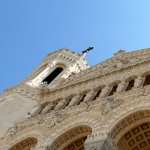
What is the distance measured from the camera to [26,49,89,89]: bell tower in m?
35.9

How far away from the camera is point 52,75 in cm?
3834

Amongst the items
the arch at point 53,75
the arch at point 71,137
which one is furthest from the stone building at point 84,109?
the arch at point 53,75

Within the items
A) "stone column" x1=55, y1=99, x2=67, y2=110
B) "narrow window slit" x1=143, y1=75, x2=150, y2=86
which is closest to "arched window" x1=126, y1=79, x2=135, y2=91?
"narrow window slit" x1=143, y1=75, x2=150, y2=86

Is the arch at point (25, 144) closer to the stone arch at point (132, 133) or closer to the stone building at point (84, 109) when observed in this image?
the stone building at point (84, 109)

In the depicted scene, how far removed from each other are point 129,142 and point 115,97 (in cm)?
281

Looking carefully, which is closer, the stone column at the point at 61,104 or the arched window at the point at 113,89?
the arched window at the point at 113,89

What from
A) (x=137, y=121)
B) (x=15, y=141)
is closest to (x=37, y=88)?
(x=15, y=141)

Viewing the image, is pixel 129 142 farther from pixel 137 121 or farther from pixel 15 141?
pixel 15 141

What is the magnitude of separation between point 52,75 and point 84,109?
12.0m

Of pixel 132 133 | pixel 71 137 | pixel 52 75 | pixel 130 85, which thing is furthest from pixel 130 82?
pixel 52 75

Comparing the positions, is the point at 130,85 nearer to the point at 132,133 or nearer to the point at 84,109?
the point at 84,109

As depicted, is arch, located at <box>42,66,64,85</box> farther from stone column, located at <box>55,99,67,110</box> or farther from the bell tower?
stone column, located at <box>55,99,67,110</box>

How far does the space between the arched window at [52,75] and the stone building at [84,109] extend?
94 mm

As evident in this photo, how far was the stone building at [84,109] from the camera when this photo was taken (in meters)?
24.3
